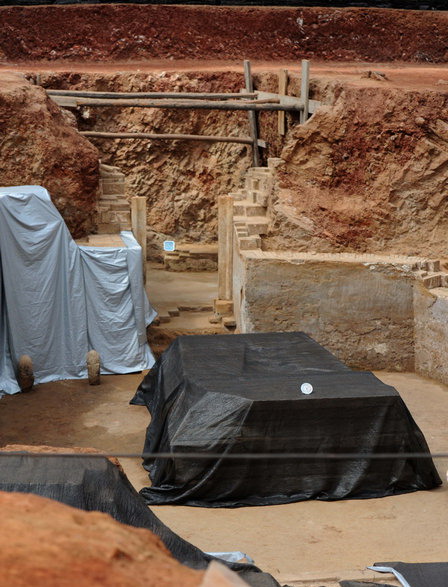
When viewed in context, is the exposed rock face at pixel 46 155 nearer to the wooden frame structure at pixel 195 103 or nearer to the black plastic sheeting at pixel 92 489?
the wooden frame structure at pixel 195 103

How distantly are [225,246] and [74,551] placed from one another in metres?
11.0

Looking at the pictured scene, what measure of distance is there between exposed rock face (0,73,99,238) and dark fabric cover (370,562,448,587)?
778cm

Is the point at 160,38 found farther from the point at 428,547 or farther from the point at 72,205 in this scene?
the point at 428,547

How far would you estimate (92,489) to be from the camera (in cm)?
599

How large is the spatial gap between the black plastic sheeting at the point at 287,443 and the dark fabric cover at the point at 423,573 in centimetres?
186

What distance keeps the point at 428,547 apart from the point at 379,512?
0.73m

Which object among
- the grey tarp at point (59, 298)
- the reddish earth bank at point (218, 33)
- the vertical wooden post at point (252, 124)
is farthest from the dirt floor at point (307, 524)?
the reddish earth bank at point (218, 33)

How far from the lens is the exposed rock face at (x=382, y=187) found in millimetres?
12438

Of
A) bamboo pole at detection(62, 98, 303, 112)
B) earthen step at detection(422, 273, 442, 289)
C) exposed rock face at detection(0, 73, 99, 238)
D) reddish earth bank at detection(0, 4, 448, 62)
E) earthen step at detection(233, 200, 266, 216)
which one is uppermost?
reddish earth bank at detection(0, 4, 448, 62)

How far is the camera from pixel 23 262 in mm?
11570

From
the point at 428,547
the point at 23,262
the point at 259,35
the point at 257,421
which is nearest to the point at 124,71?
the point at 259,35

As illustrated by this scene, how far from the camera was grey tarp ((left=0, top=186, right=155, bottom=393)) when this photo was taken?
452 inches

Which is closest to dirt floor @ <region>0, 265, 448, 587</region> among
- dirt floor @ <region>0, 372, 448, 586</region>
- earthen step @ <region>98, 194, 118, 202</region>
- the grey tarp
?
dirt floor @ <region>0, 372, 448, 586</region>

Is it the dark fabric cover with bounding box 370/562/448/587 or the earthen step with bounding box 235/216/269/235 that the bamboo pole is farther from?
the dark fabric cover with bounding box 370/562/448/587
